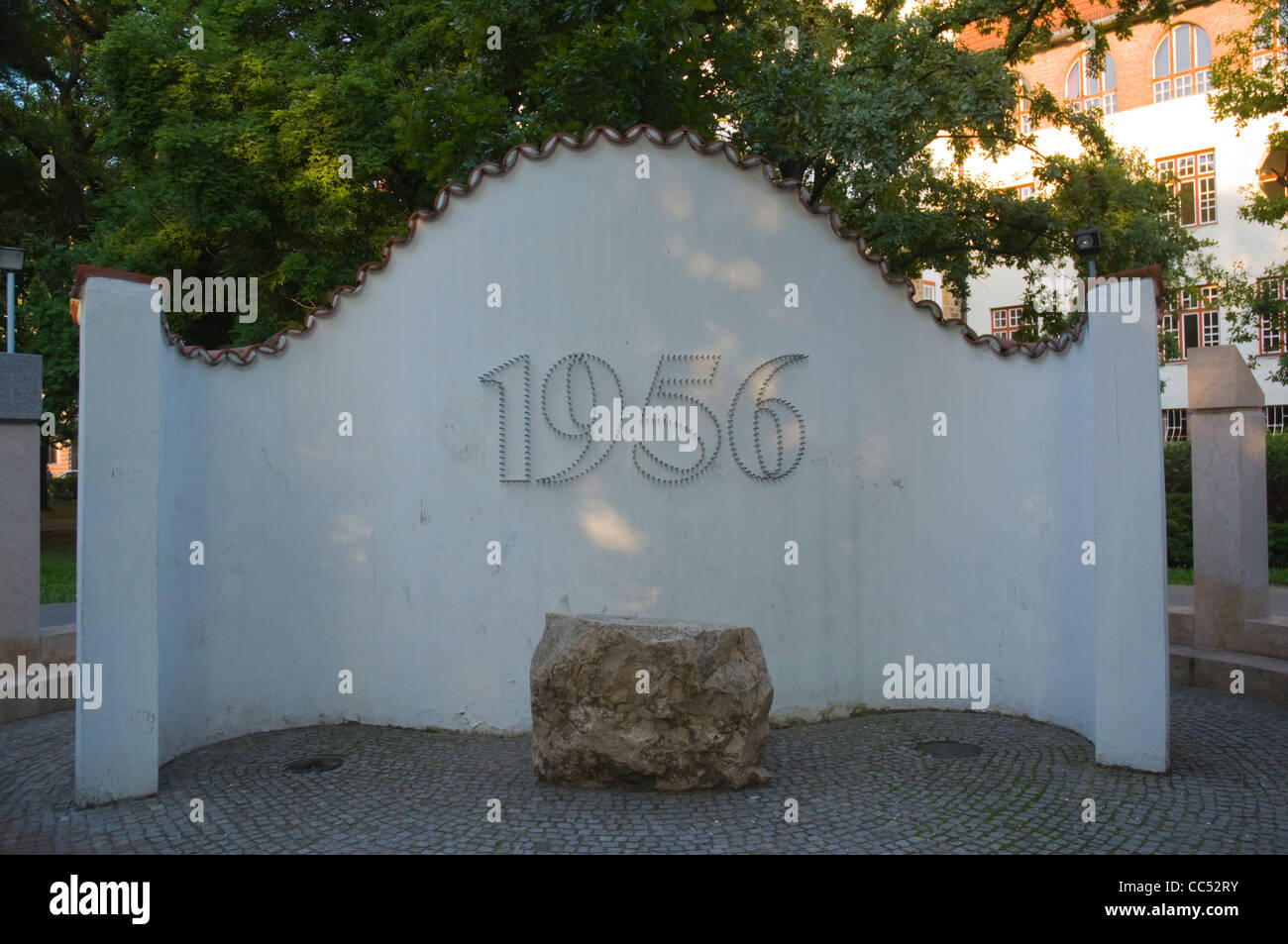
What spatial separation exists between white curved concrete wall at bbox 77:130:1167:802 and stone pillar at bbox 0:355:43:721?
2.62m

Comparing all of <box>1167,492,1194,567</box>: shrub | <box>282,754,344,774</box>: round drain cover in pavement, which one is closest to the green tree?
<box>1167,492,1194,567</box>: shrub

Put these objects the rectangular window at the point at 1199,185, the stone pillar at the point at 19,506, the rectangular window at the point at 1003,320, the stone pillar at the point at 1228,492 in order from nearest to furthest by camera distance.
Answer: the stone pillar at the point at 19,506 → the stone pillar at the point at 1228,492 → the rectangular window at the point at 1199,185 → the rectangular window at the point at 1003,320

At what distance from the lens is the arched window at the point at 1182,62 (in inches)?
1187

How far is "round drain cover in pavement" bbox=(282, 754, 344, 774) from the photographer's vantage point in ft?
23.1

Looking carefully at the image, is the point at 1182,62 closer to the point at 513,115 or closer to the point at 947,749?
the point at 513,115

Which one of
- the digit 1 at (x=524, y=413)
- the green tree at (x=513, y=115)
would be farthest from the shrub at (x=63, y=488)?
the digit 1 at (x=524, y=413)

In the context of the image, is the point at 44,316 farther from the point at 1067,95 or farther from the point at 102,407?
the point at 1067,95

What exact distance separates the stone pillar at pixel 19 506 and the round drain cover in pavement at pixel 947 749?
816 cm

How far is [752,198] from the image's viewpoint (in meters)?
8.26

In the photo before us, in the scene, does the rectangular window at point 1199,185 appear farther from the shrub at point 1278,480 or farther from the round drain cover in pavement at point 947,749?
the round drain cover in pavement at point 947,749

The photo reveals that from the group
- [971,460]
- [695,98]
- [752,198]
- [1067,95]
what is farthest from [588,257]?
[1067,95]

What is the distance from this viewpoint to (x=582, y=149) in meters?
8.06

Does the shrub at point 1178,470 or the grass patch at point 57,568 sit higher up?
the shrub at point 1178,470

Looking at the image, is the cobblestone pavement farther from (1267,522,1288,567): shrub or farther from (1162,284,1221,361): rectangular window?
(1162,284,1221,361): rectangular window
